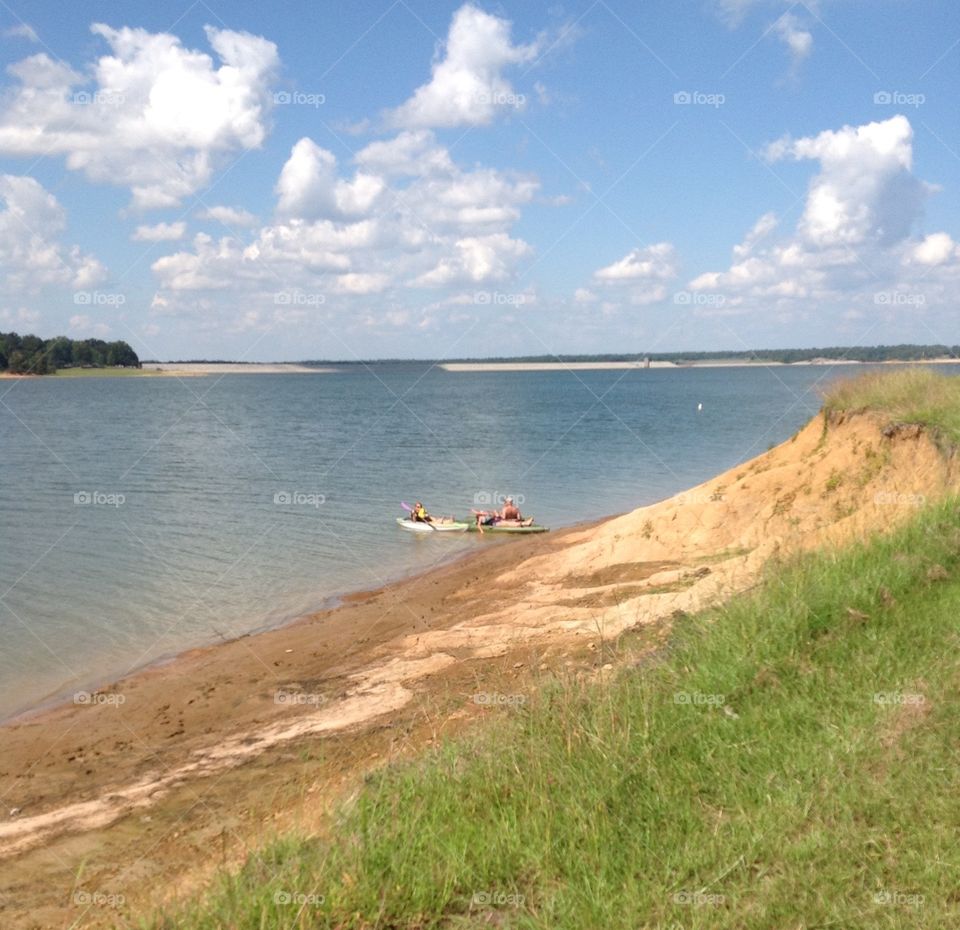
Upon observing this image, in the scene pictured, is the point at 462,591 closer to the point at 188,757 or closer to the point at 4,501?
Result: the point at 188,757

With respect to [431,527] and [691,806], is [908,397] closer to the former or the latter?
[691,806]

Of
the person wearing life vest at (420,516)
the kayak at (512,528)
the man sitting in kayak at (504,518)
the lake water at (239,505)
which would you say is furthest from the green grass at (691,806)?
the person wearing life vest at (420,516)

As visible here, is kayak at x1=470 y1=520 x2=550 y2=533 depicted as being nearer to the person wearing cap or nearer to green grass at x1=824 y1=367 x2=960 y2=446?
the person wearing cap

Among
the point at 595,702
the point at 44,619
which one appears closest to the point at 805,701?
the point at 595,702

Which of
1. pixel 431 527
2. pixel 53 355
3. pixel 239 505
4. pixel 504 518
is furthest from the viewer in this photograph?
pixel 53 355

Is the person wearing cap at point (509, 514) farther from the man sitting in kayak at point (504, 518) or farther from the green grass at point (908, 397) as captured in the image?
the green grass at point (908, 397)

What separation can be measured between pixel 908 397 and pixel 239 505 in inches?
781

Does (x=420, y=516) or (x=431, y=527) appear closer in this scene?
(x=431, y=527)

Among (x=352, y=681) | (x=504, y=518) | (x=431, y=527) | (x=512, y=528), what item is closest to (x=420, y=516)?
(x=431, y=527)

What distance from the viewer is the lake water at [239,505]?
54.7ft

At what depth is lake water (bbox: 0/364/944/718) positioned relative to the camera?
54.7ft

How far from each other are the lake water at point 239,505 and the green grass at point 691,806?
9727 millimetres

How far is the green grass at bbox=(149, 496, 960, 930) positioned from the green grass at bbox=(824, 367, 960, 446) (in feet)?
25.4

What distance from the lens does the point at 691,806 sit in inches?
208
